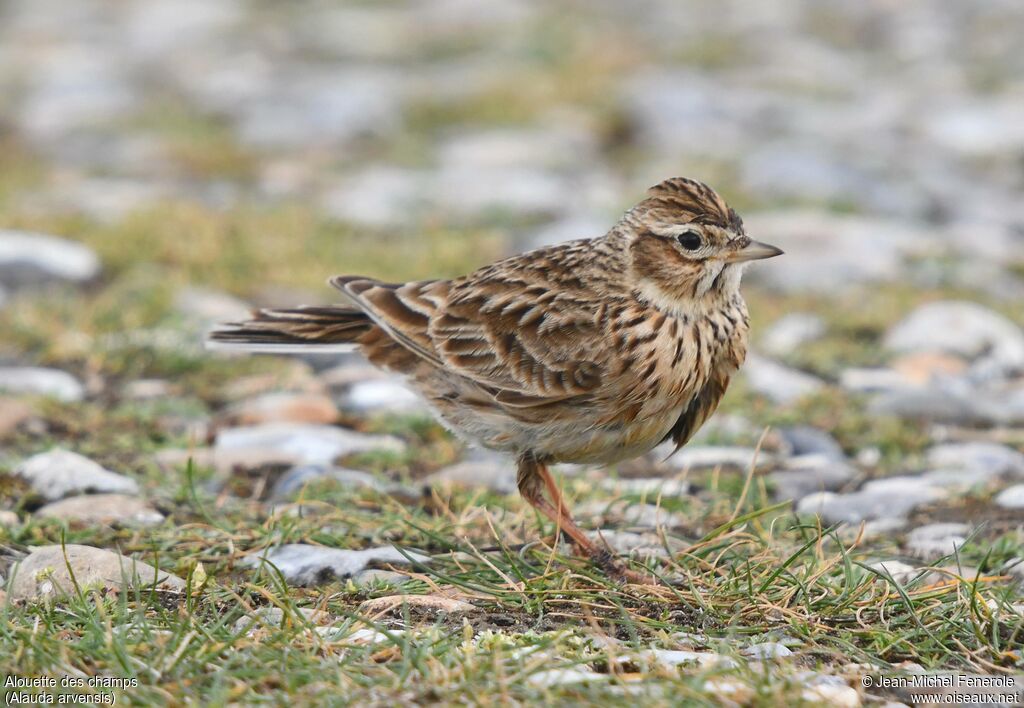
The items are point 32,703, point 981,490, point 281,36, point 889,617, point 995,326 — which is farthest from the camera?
point 281,36

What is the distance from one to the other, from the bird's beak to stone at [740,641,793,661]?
54.7 inches

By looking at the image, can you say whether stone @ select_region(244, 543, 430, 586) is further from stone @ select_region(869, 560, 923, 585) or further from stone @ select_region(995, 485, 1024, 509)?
stone @ select_region(995, 485, 1024, 509)

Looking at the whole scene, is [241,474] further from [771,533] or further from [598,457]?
[771,533]

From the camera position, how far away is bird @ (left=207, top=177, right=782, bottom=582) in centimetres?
473

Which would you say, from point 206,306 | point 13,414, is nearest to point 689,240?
point 13,414

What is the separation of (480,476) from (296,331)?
0.98m

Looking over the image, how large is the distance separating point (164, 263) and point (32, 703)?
573cm

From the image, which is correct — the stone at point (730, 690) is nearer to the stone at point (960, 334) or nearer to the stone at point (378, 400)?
the stone at point (378, 400)

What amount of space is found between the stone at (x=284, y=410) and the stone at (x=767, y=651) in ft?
10.3

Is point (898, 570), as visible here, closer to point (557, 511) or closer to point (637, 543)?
point (637, 543)

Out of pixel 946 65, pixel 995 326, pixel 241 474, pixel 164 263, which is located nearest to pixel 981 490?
pixel 995 326

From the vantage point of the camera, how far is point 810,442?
20.8 feet

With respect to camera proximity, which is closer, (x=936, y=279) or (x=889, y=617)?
(x=889, y=617)

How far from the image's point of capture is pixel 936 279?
8.98m
